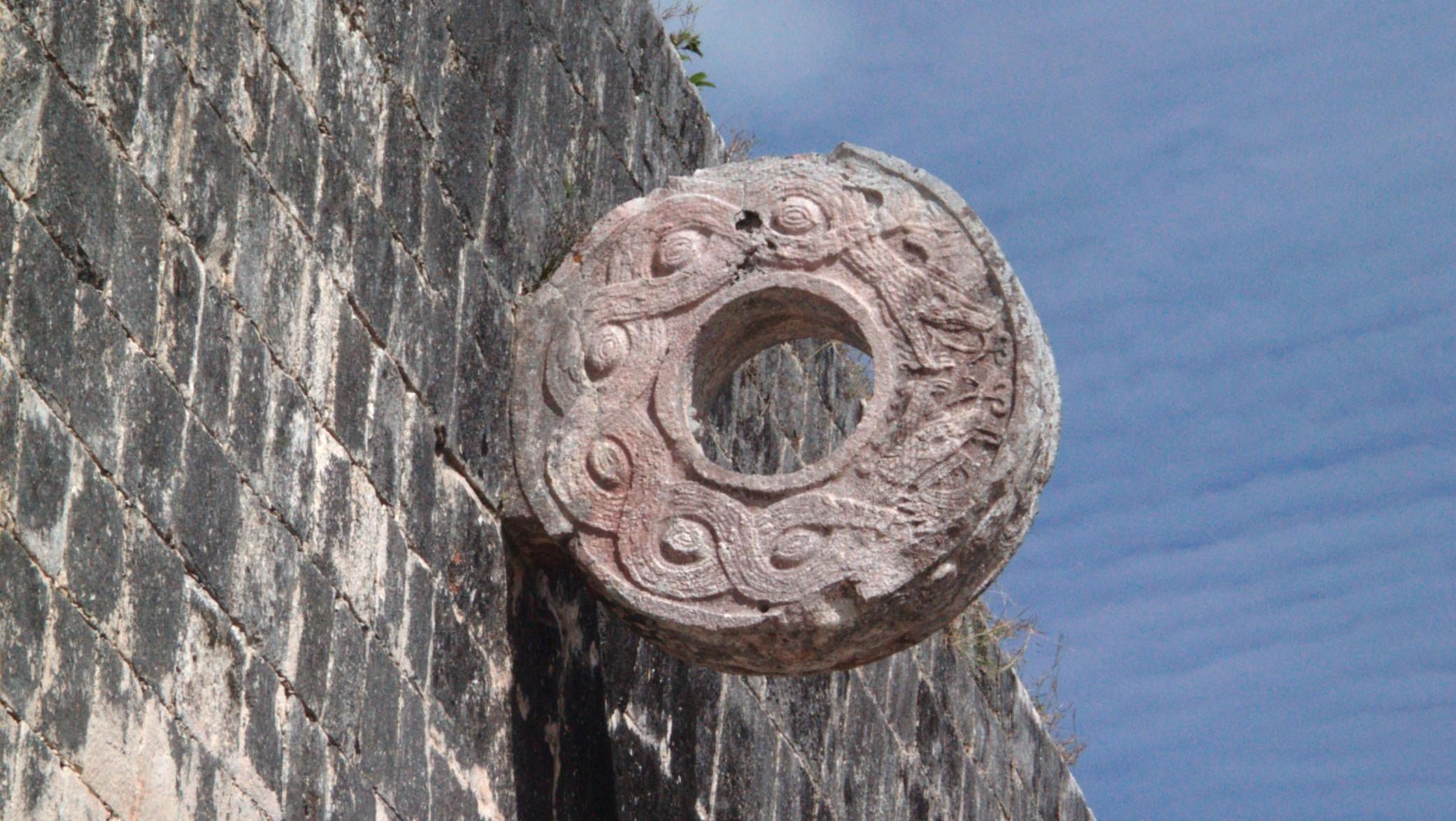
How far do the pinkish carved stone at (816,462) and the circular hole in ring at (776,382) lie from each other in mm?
14

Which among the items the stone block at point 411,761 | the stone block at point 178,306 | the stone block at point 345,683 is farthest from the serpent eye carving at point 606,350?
the stone block at point 178,306

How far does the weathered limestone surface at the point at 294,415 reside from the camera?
11.7ft

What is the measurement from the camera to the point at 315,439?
448 centimetres

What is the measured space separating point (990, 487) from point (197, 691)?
79.5 inches

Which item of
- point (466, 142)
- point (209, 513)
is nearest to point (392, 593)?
point (209, 513)

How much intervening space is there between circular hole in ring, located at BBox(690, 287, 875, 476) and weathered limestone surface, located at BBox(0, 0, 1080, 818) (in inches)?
22.0

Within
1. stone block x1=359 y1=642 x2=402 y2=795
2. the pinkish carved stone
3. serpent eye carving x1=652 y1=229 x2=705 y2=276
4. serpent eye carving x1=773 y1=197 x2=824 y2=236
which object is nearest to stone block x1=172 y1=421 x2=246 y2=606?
stone block x1=359 y1=642 x2=402 y2=795

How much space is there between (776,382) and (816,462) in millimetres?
1986

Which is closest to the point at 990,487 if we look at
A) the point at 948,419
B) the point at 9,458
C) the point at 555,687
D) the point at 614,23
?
the point at 948,419

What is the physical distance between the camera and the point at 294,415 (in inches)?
173

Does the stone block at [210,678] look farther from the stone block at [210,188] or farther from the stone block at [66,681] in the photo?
the stone block at [210,188]

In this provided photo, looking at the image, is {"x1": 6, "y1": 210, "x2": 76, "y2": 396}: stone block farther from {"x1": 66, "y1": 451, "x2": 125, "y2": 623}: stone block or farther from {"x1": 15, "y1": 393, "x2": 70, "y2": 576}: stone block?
{"x1": 66, "y1": 451, "x2": 125, "y2": 623}: stone block

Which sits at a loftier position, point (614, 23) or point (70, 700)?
point (614, 23)

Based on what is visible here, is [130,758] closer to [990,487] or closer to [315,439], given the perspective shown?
[315,439]
